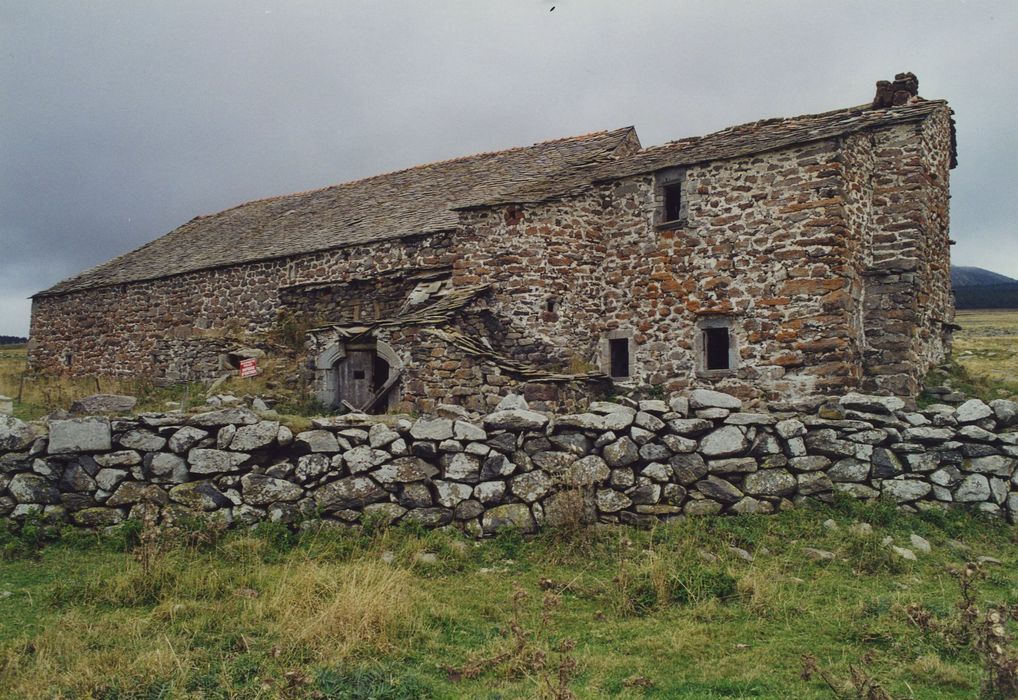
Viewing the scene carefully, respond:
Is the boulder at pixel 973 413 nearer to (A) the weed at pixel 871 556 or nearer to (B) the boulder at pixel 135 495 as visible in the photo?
(A) the weed at pixel 871 556

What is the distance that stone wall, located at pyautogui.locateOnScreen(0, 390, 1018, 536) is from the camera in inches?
299

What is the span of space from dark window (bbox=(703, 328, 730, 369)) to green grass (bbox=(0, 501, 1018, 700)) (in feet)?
21.4

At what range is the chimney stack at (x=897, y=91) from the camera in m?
14.5

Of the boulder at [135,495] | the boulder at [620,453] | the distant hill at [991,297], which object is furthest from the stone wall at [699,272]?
the distant hill at [991,297]

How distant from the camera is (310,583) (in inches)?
239

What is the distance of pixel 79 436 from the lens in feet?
25.0

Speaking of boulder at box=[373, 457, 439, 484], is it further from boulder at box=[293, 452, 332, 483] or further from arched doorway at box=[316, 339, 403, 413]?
arched doorway at box=[316, 339, 403, 413]

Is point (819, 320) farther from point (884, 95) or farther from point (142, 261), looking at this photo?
point (142, 261)

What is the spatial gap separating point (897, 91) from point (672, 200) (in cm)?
473

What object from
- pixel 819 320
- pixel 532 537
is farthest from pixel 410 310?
pixel 532 537

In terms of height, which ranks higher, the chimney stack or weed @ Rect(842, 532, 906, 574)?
the chimney stack

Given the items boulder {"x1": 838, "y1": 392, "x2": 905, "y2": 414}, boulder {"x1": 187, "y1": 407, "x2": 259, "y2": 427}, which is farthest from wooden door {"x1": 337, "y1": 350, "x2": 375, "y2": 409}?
boulder {"x1": 838, "y1": 392, "x2": 905, "y2": 414}

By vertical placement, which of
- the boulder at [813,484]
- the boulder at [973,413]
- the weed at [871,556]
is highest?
the boulder at [973,413]

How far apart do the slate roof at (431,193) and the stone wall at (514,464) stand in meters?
7.02
